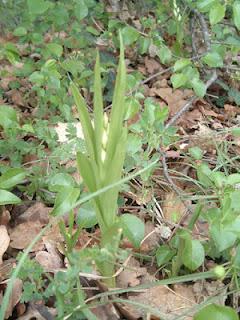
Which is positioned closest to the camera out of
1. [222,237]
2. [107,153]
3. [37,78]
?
[107,153]

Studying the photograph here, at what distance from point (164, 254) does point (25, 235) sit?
38cm

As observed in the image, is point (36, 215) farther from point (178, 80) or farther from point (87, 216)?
point (178, 80)

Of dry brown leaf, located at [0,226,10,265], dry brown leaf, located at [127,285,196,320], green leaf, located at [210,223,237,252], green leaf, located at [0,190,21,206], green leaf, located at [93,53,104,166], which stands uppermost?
green leaf, located at [93,53,104,166]

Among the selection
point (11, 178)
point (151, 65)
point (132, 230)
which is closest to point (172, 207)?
point (132, 230)

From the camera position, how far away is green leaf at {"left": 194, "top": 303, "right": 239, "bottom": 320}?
1050mm

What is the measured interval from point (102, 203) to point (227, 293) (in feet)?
1.14

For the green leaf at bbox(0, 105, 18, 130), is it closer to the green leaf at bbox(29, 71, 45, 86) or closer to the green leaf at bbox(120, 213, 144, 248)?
the green leaf at bbox(29, 71, 45, 86)

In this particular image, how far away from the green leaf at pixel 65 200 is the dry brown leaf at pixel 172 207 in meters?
0.38

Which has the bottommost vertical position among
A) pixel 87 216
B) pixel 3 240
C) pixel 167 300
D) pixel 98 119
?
pixel 167 300

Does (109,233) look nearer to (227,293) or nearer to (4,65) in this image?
(227,293)

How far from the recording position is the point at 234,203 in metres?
1.21

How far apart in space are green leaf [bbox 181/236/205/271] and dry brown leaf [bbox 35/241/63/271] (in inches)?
12.8

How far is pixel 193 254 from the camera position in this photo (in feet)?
3.87

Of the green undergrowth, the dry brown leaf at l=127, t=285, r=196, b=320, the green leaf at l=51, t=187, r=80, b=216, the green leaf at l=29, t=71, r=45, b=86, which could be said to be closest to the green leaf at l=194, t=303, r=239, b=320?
the green undergrowth
